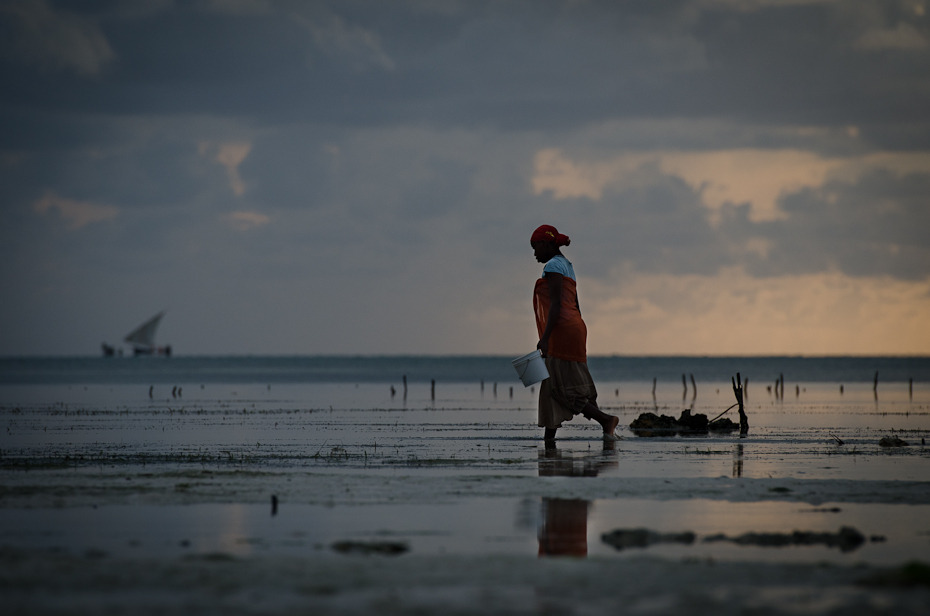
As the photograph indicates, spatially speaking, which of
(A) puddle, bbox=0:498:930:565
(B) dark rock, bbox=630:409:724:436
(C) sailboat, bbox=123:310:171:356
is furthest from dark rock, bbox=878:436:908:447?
(C) sailboat, bbox=123:310:171:356

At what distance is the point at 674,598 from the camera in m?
6.28

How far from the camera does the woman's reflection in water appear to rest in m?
8.04

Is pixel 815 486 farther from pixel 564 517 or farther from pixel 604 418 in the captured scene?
pixel 604 418

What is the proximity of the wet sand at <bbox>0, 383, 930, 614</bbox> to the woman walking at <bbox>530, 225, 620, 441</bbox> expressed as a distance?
72 cm

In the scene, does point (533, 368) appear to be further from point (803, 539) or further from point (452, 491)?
point (803, 539)

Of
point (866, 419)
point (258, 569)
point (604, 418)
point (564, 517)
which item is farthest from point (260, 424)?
point (258, 569)

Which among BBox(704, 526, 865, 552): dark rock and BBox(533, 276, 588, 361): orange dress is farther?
BBox(533, 276, 588, 361): orange dress

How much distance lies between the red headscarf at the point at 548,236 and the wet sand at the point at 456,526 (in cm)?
323

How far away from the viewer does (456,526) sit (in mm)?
8969

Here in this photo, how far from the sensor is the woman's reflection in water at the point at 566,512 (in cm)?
804

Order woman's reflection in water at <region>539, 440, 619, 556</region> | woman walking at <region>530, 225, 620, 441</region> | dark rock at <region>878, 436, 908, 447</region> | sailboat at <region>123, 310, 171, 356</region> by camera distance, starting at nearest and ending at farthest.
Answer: woman's reflection in water at <region>539, 440, 619, 556</region>, woman walking at <region>530, 225, 620, 441</region>, dark rock at <region>878, 436, 908, 447</region>, sailboat at <region>123, 310, 171, 356</region>

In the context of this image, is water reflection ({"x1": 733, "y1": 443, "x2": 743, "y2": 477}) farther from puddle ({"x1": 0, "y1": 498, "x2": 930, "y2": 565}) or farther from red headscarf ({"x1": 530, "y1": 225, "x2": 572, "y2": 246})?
red headscarf ({"x1": 530, "y1": 225, "x2": 572, "y2": 246})

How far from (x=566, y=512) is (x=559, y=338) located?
6992 mm

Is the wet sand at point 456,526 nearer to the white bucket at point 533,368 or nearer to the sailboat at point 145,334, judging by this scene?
the white bucket at point 533,368
